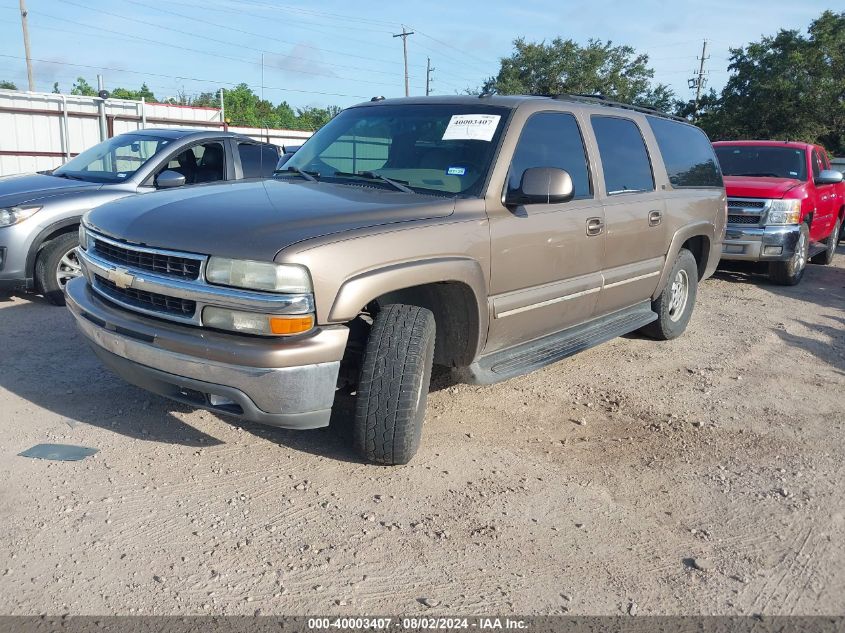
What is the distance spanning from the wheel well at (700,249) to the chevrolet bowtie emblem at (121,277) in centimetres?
470

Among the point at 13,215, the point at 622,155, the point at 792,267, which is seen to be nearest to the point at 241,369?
the point at 622,155

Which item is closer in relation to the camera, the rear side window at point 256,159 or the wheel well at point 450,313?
the wheel well at point 450,313

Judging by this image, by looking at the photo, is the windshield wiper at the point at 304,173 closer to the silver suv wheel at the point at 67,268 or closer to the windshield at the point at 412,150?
the windshield at the point at 412,150

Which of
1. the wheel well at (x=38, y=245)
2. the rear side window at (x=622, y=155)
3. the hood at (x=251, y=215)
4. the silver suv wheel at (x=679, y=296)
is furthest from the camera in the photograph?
the wheel well at (x=38, y=245)

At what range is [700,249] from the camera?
654 centimetres

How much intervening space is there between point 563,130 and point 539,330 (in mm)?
1287

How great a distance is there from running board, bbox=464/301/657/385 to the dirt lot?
0.37 meters

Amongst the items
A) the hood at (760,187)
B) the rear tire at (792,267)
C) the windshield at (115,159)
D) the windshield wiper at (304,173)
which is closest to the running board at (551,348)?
the windshield wiper at (304,173)

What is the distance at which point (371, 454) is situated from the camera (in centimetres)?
347

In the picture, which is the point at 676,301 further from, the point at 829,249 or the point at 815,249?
the point at 829,249

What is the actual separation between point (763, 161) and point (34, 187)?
9051 millimetres

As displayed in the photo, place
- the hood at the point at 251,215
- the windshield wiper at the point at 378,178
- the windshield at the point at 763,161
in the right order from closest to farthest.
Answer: the hood at the point at 251,215 < the windshield wiper at the point at 378,178 < the windshield at the point at 763,161

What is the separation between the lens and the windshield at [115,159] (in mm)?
7184

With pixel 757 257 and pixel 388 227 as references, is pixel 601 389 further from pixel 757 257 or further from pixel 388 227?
pixel 757 257
